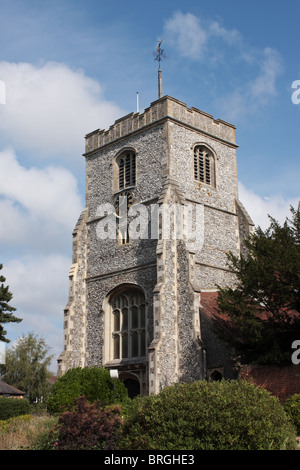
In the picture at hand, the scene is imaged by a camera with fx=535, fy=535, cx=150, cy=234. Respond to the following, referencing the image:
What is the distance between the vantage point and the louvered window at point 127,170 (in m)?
25.5

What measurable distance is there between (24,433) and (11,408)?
886 cm

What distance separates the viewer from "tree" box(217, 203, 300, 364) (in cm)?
1634

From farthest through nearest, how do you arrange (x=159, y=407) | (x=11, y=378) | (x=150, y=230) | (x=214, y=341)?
(x=11, y=378) → (x=150, y=230) → (x=214, y=341) → (x=159, y=407)

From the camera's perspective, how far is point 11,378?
36.8m

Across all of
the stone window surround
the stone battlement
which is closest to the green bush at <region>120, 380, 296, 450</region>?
the stone window surround

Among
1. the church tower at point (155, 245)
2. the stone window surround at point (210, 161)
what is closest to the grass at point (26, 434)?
the church tower at point (155, 245)

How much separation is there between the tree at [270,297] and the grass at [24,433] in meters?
6.60

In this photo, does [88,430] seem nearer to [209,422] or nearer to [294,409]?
[209,422]

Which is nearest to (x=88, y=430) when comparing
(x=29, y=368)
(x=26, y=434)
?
(x=26, y=434)

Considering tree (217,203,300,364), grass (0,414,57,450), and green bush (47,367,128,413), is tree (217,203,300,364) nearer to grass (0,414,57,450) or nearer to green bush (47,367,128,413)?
green bush (47,367,128,413)
